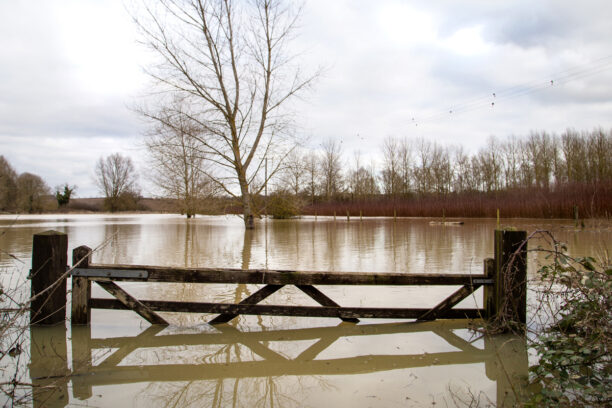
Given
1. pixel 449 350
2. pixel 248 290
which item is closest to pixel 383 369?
pixel 449 350

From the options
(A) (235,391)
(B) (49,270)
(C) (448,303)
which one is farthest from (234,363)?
(C) (448,303)

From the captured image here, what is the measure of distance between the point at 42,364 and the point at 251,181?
814 inches

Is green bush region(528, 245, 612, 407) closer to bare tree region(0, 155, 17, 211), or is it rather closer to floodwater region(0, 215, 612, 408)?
floodwater region(0, 215, 612, 408)

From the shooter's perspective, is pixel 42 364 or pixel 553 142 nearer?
pixel 42 364

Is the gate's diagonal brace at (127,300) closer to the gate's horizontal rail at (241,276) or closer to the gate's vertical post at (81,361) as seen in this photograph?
the gate's horizontal rail at (241,276)

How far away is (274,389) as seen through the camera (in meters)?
3.09

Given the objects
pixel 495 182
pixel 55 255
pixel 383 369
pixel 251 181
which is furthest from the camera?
pixel 495 182

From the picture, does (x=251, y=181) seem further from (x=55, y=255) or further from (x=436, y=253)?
(x=55, y=255)

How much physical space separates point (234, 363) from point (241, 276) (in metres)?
1.03

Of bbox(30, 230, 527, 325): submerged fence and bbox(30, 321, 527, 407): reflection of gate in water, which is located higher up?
bbox(30, 230, 527, 325): submerged fence

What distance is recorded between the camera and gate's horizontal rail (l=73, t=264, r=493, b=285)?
14.4 feet

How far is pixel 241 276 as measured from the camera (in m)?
4.40

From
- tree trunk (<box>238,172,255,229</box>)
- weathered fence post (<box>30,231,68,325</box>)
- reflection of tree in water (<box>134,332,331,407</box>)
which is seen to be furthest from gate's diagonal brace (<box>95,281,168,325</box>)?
tree trunk (<box>238,172,255,229</box>)

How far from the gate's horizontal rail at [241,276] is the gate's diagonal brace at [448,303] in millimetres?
144
